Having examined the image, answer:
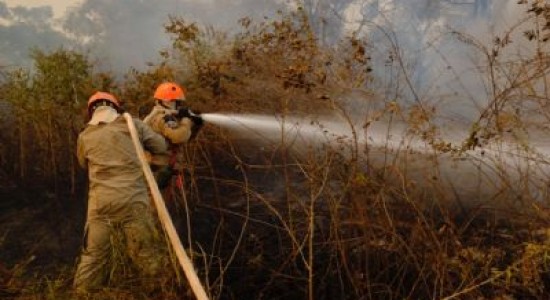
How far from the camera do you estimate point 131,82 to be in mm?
9508

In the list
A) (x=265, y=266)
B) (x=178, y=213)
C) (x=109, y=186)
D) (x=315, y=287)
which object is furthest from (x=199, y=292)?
(x=178, y=213)

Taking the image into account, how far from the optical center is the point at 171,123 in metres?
5.90

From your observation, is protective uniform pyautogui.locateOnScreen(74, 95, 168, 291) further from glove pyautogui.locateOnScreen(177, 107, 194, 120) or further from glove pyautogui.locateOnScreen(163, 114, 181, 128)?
glove pyautogui.locateOnScreen(177, 107, 194, 120)

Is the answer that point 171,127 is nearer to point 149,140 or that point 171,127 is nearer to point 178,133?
point 178,133

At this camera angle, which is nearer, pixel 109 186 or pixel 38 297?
pixel 38 297

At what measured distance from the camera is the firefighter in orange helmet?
590 centimetres

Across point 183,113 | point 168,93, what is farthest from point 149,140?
point 168,93

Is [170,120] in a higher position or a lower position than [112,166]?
higher

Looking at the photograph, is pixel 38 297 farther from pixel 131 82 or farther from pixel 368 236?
pixel 131 82

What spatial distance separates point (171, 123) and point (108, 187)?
1.46 m

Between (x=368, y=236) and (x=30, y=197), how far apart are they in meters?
5.63

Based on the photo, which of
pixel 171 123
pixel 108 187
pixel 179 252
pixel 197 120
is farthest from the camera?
pixel 197 120

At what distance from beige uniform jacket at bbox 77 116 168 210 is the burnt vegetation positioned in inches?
25.5

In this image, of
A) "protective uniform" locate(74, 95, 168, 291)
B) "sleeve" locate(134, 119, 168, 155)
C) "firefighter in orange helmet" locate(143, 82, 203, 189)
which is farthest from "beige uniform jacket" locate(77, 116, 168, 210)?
"firefighter in orange helmet" locate(143, 82, 203, 189)
